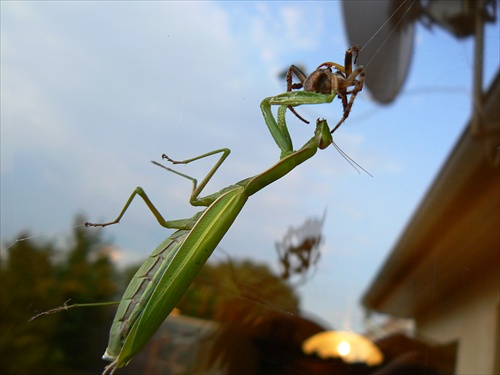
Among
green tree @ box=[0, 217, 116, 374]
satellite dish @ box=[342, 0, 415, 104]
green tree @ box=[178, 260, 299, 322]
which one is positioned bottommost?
green tree @ box=[0, 217, 116, 374]

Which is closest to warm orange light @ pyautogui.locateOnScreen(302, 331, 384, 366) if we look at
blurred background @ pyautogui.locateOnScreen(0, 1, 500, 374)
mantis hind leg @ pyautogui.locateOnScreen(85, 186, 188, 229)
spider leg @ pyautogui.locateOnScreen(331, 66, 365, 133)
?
blurred background @ pyautogui.locateOnScreen(0, 1, 500, 374)

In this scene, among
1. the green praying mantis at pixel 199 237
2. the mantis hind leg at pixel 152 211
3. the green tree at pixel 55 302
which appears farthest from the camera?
the green tree at pixel 55 302

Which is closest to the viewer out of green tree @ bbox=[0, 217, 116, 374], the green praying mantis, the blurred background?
the green praying mantis

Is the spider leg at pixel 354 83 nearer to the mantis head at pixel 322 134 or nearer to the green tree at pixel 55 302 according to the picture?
the mantis head at pixel 322 134

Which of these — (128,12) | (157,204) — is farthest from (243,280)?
(128,12)

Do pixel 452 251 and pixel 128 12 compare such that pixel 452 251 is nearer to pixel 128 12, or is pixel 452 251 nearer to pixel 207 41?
pixel 207 41

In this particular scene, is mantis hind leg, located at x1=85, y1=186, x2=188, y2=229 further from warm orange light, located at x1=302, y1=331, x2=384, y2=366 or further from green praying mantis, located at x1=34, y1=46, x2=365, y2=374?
warm orange light, located at x1=302, y1=331, x2=384, y2=366

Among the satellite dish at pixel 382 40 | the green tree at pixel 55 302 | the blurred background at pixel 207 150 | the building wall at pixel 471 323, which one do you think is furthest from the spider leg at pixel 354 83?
the building wall at pixel 471 323

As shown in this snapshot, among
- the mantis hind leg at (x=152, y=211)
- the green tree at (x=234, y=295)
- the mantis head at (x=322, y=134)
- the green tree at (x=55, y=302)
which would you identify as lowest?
the green tree at (x=55, y=302)
